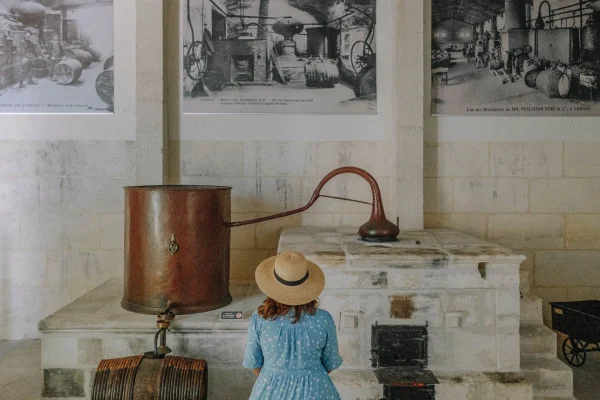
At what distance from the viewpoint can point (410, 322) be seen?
349 cm

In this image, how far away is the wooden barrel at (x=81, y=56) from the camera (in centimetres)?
499

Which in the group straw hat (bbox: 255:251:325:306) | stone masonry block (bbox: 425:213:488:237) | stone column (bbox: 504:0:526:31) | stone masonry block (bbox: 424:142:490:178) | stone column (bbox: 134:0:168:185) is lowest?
straw hat (bbox: 255:251:325:306)

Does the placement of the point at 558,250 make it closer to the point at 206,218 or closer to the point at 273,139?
the point at 273,139

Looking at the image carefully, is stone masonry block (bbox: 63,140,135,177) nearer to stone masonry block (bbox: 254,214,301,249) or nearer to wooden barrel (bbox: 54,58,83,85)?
wooden barrel (bbox: 54,58,83,85)

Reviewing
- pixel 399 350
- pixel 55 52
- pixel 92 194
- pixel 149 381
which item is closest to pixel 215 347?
pixel 149 381

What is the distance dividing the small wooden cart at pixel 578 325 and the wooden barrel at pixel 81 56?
15.9ft

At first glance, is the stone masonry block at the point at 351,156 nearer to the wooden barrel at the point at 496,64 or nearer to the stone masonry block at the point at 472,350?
the wooden barrel at the point at 496,64

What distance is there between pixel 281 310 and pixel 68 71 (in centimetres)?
381

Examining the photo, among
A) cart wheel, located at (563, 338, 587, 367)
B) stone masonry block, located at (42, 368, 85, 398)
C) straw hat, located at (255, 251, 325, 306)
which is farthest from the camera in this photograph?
cart wheel, located at (563, 338, 587, 367)

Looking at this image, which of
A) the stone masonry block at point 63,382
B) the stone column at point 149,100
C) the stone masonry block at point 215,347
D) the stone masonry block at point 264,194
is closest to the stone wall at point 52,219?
the stone column at point 149,100

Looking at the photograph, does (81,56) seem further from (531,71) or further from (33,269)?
(531,71)

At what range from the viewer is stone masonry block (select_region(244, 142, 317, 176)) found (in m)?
5.04

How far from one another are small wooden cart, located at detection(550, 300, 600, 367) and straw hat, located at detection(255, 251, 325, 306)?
9.36 feet

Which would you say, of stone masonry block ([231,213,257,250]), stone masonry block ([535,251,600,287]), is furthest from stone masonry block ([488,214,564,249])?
stone masonry block ([231,213,257,250])
